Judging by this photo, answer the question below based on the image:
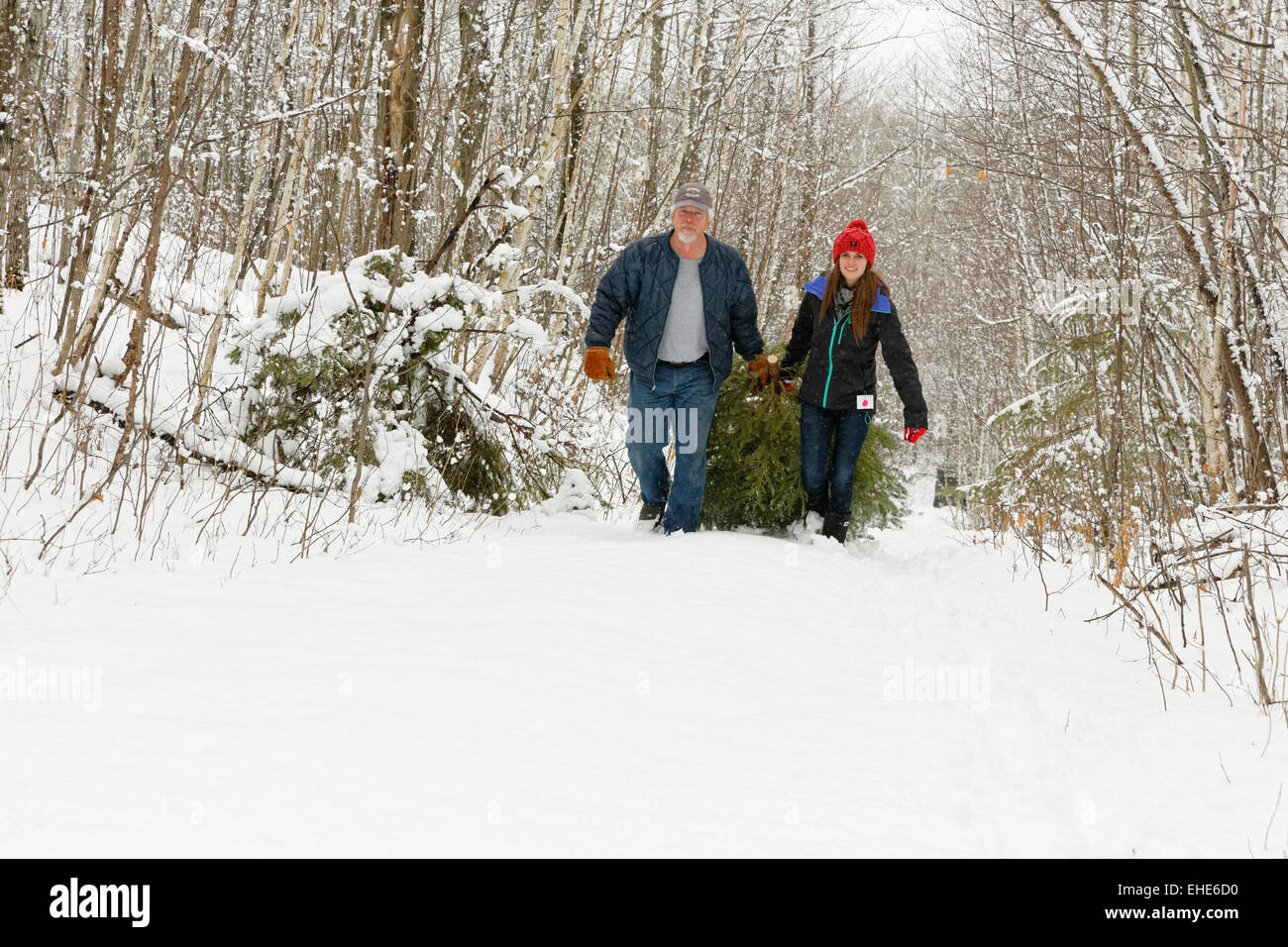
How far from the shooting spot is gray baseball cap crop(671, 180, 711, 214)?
16.4 feet

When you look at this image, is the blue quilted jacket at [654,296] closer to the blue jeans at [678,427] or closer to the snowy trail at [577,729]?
the blue jeans at [678,427]

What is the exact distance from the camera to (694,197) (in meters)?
4.99

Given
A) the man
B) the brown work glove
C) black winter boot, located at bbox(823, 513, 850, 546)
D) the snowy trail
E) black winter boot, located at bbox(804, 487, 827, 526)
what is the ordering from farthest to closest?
1. black winter boot, located at bbox(804, 487, 827, 526)
2. black winter boot, located at bbox(823, 513, 850, 546)
3. the man
4. the brown work glove
5. the snowy trail

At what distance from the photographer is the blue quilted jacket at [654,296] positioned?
5094mm

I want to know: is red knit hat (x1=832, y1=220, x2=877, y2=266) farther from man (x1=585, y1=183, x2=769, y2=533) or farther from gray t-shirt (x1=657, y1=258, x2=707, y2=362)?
gray t-shirt (x1=657, y1=258, x2=707, y2=362)

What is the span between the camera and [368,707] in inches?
88.3

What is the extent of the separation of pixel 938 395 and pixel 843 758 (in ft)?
106

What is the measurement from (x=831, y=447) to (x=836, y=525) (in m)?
0.47

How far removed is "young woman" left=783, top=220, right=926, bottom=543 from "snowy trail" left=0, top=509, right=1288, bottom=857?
5.40 feet

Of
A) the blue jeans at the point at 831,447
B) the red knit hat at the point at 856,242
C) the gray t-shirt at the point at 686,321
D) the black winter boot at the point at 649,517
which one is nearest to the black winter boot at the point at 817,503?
the blue jeans at the point at 831,447

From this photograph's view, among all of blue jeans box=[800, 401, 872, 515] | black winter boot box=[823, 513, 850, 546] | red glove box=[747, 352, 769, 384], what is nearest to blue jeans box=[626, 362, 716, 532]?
red glove box=[747, 352, 769, 384]

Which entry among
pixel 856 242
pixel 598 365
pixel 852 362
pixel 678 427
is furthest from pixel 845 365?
pixel 598 365

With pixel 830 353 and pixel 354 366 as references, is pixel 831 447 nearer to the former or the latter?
pixel 830 353
